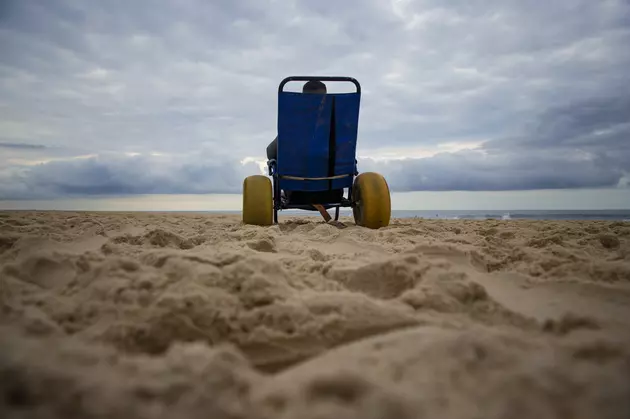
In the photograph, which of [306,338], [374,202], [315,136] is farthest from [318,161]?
[306,338]

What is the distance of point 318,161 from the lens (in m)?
4.62

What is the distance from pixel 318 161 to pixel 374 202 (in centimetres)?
94

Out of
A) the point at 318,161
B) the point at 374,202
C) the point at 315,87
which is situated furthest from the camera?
the point at 315,87

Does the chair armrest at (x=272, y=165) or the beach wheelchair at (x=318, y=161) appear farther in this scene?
the chair armrest at (x=272, y=165)

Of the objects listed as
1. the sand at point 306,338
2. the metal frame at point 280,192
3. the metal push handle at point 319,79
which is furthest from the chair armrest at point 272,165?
the sand at point 306,338

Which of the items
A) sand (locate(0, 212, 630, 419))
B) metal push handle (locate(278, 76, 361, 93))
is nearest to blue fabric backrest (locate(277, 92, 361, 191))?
metal push handle (locate(278, 76, 361, 93))

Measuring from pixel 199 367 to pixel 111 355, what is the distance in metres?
0.25

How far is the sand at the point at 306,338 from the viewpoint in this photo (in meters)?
0.70

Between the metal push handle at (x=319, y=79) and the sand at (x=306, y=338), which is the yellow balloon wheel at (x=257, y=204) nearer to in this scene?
the metal push handle at (x=319, y=79)

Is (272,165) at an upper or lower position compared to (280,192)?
upper

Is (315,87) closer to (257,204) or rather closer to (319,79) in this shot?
(319,79)

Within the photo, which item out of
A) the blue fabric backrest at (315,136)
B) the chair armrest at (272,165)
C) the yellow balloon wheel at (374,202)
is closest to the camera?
the yellow balloon wheel at (374,202)

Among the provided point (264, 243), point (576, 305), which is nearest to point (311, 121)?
point (264, 243)

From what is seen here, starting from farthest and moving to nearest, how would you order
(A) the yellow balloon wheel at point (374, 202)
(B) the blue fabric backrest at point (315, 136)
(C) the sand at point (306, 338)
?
1. (B) the blue fabric backrest at point (315, 136)
2. (A) the yellow balloon wheel at point (374, 202)
3. (C) the sand at point (306, 338)
